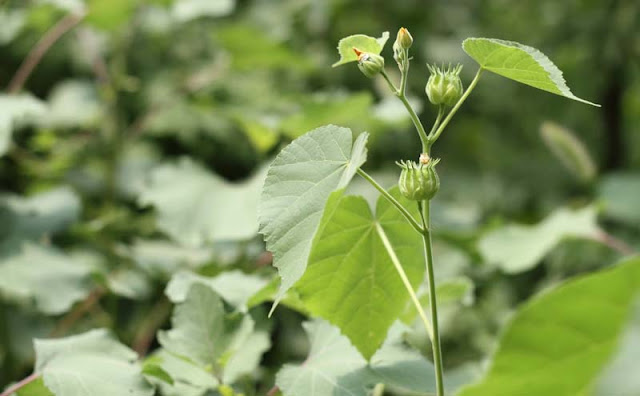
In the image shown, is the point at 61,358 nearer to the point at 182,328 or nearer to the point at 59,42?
the point at 182,328

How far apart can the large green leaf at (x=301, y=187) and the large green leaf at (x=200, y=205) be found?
1.67 feet

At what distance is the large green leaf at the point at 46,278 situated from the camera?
100 cm

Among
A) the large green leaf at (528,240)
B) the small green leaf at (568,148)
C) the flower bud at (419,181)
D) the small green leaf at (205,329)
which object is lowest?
the large green leaf at (528,240)

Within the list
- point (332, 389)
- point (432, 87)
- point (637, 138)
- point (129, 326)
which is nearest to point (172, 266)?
point (129, 326)

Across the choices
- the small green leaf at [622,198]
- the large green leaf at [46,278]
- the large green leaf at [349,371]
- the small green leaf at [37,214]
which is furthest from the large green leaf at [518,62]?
the small green leaf at [622,198]

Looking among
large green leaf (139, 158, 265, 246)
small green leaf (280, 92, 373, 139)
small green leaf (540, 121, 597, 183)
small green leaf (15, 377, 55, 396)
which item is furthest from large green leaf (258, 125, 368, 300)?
small green leaf (540, 121, 597, 183)

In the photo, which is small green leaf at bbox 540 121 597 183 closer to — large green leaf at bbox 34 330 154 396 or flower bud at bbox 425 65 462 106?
flower bud at bbox 425 65 462 106

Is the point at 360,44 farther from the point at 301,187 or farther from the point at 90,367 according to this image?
the point at 90,367

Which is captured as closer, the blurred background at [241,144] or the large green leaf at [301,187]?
the large green leaf at [301,187]

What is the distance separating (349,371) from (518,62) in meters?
0.32

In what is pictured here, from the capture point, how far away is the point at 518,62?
1.88 ft

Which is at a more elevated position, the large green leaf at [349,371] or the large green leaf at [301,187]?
the large green leaf at [301,187]

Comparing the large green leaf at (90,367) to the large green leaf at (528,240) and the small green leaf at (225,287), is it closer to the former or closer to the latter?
the small green leaf at (225,287)

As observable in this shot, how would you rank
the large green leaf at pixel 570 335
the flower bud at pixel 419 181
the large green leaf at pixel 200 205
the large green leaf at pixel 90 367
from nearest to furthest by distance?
the large green leaf at pixel 570 335 → the flower bud at pixel 419 181 → the large green leaf at pixel 90 367 → the large green leaf at pixel 200 205
